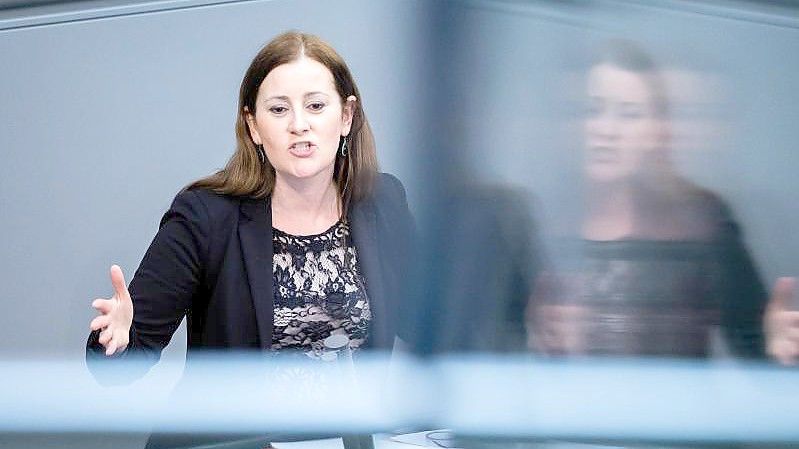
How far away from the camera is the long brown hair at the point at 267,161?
150cm

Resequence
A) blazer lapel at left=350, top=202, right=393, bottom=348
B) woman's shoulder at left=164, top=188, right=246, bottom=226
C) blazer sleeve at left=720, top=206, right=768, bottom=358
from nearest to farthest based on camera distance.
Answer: blazer sleeve at left=720, top=206, right=768, bottom=358, blazer lapel at left=350, top=202, right=393, bottom=348, woman's shoulder at left=164, top=188, right=246, bottom=226

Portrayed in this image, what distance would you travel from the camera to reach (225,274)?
1626mm

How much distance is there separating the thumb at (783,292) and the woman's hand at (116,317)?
87 centimetres

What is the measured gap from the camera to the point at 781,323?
1.32 metres

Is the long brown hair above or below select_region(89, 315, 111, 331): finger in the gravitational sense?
above

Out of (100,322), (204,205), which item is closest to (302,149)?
(204,205)

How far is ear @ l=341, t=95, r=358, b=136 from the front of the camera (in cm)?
153

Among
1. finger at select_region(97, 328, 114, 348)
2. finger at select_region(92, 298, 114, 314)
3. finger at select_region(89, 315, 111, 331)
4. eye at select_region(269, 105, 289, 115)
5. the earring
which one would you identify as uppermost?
eye at select_region(269, 105, 289, 115)

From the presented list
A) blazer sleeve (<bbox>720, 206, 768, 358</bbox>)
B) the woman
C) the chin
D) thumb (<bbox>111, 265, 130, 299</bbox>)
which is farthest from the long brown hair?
blazer sleeve (<bbox>720, 206, 768, 358</bbox>)

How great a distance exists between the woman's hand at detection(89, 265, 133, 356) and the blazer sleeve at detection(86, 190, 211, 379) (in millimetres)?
15

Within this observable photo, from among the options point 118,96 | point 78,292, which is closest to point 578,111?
point 118,96

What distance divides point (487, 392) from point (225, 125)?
21.9 inches

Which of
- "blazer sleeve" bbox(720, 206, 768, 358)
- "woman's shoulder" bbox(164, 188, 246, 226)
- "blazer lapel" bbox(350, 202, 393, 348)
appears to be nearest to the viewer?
"blazer sleeve" bbox(720, 206, 768, 358)

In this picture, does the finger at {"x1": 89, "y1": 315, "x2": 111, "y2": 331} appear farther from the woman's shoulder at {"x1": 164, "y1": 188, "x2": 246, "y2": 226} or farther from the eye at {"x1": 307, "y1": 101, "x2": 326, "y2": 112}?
the eye at {"x1": 307, "y1": 101, "x2": 326, "y2": 112}
